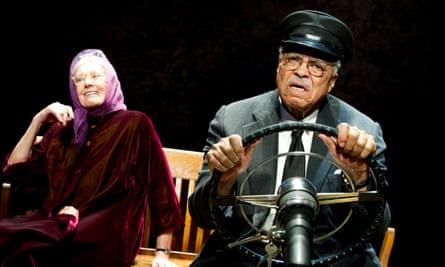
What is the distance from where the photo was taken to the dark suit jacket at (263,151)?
1.83 meters

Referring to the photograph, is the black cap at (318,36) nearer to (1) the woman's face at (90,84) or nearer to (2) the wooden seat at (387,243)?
(2) the wooden seat at (387,243)

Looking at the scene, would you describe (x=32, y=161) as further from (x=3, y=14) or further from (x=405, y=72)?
(x=405, y=72)

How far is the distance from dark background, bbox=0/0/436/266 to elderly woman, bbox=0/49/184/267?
60 centimetres

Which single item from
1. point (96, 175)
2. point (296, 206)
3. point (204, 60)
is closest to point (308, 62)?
point (296, 206)

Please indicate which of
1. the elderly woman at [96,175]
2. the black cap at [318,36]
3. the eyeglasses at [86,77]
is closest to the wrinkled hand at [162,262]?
the elderly woman at [96,175]

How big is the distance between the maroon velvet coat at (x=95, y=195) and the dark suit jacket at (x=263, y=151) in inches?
27.3

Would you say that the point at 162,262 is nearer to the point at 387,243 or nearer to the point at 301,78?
the point at 387,243

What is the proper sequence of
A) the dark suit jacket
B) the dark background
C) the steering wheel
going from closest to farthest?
the steering wheel
the dark suit jacket
the dark background

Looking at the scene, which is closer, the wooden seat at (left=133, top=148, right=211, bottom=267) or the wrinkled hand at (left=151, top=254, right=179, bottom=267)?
the wrinkled hand at (left=151, top=254, right=179, bottom=267)

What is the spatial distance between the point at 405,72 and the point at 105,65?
5.22 feet

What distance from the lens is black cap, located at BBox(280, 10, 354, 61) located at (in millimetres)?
1878

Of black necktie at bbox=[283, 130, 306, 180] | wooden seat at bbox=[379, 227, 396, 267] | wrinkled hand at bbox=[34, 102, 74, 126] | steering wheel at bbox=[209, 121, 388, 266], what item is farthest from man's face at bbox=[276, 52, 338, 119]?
wrinkled hand at bbox=[34, 102, 74, 126]

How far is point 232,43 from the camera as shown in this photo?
332 cm

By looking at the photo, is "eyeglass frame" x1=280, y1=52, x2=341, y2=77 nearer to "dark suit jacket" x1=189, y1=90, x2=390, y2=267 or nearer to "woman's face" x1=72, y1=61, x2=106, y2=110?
"dark suit jacket" x1=189, y1=90, x2=390, y2=267
